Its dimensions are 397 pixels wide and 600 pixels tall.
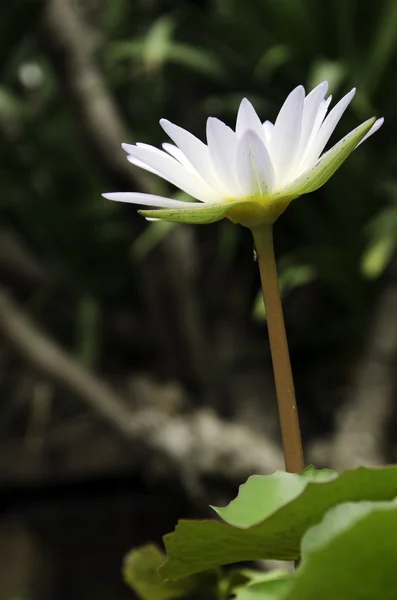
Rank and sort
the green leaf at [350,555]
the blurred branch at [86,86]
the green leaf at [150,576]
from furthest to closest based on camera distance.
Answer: the blurred branch at [86,86], the green leaf at [150,576], the green leaf at [350,555]

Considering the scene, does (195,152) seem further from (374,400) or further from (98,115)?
(98,115)

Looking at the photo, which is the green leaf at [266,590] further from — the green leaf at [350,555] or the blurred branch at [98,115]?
the blurred branch at [98,115]

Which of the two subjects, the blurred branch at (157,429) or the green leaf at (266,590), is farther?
the blurred branch at (157,429)

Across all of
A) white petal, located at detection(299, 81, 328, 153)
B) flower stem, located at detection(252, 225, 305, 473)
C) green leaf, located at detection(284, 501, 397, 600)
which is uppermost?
white petal, located at detection(299, 81, 328, 153)

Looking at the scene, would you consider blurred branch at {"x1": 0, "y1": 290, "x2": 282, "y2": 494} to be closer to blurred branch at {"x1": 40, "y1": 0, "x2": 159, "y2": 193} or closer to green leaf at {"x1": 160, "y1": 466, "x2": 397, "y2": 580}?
blurred branch at {"x1": 40, "y1": 0, "x2": 159, "y2": 193}

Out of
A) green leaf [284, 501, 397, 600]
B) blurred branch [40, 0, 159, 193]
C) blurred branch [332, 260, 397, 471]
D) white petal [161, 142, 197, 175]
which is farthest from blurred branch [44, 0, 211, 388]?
green leaf [284, 501, 397, 600]

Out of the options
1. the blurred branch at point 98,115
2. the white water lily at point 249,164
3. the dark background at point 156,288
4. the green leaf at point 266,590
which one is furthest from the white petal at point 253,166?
the blurred branch at point 98,115
